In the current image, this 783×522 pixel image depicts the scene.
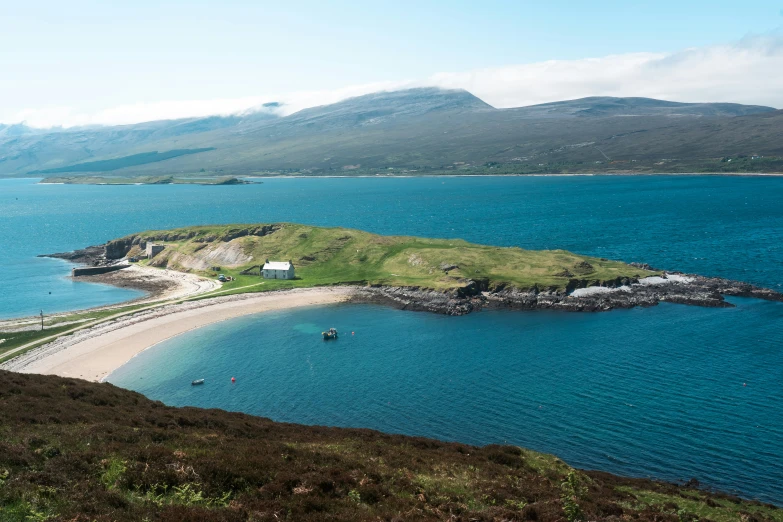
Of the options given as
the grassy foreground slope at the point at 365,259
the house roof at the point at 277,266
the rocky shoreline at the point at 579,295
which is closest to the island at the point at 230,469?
the house roof at the point at 277,266

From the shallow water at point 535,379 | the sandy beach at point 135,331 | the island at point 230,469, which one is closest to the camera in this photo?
the island at point 230,469

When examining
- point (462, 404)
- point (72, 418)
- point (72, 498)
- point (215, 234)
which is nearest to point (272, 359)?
point (462, 404)

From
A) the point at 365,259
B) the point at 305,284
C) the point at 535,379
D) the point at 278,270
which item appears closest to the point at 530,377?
the point at 535,379

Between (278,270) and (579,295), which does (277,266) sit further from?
(579,295)

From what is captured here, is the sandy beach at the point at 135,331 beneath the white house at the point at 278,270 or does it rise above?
beneath

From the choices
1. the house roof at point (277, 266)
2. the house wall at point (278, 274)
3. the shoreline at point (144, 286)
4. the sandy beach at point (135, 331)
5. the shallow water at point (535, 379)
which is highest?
the house roof at point (277, 266)

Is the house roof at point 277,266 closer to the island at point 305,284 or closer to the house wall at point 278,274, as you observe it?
the island at point 305,284

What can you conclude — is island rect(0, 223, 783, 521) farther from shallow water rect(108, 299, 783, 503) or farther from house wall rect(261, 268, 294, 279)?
house wall rect(261, 268, 294, 279)
